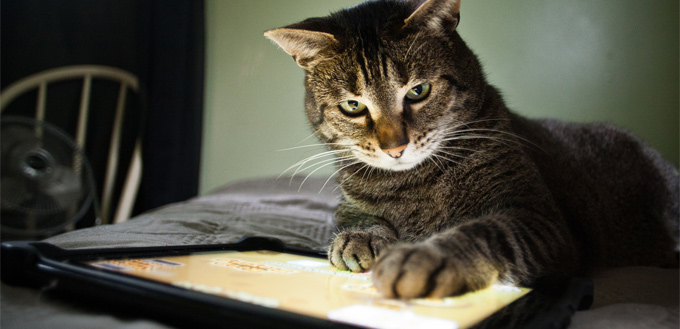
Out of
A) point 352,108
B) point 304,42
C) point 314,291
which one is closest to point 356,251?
point 314,291

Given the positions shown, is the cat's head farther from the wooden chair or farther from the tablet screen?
the wooden chair

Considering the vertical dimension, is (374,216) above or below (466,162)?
below

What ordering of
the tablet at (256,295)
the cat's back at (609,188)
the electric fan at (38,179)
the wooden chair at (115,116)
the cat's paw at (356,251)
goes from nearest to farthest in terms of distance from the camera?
the tablet at (256,295) < the cat's paw at (356,251) < the cat's back at (609,188) < the electric fan at (38,179) < the wooden chair at (115,116)

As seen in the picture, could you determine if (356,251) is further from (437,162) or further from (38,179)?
(38,179)

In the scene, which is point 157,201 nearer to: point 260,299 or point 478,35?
point 478,35

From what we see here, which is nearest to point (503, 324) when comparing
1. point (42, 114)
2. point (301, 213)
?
point (301, 213)

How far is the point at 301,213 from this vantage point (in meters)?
1.39

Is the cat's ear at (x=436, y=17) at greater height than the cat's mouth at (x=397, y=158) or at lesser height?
greater

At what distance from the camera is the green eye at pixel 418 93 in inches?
31.8

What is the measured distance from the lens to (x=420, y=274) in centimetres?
44

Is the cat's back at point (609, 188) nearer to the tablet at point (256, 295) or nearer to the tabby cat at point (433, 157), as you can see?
the tabby cat at point (433, 157)

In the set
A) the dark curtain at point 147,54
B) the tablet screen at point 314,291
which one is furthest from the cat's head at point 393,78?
the dark curtain at point 147,54

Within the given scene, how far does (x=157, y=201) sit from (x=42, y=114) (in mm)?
654

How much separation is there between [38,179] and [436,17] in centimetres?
164
